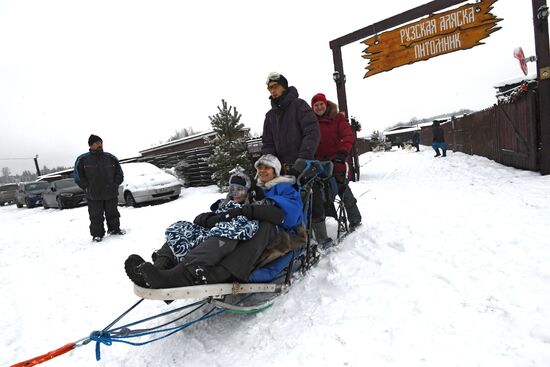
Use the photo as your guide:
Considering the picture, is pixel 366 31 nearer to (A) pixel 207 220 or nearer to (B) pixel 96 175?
(B) pixel 96 175

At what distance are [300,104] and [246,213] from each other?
1580 millimetres

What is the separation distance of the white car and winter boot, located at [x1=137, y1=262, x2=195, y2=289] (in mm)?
8157

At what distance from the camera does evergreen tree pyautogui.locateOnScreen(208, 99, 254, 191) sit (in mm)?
10094

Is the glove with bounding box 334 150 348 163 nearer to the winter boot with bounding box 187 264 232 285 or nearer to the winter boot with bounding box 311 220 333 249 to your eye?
the winter boot with bounding box 311 220 333 249

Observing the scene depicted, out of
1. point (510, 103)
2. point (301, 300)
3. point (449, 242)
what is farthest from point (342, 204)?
point (510, 103)

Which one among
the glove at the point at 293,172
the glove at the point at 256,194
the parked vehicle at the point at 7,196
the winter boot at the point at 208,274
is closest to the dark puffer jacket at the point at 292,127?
the glove at the point at 293,172

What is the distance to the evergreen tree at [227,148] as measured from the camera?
10.1 meters

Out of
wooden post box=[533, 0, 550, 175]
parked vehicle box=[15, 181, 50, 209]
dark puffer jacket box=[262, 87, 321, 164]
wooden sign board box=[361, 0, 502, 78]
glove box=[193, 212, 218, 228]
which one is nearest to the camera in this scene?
glove box=[193, 212, 218, 228]

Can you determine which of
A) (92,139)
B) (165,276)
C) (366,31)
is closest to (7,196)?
(92,139)

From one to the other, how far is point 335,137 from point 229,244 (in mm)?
2407

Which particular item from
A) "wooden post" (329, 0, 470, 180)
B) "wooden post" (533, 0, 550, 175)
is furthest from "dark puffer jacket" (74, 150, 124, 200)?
"wooden post" (533, 0, 550, 175)

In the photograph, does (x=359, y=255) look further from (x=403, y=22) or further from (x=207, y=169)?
(x=207, y=169)

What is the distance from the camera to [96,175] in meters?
5.80

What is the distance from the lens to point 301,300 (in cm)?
262
